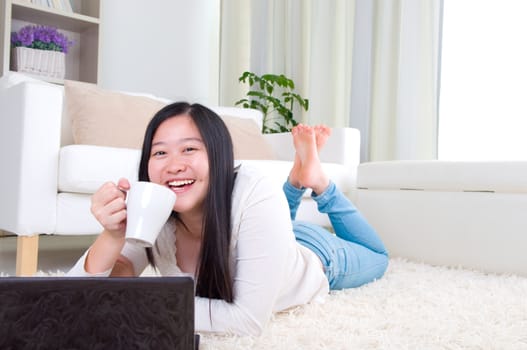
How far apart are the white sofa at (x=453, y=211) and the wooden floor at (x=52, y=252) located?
120 cm

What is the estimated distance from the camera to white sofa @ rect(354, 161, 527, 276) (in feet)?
5.52

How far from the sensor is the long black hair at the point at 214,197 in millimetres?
896

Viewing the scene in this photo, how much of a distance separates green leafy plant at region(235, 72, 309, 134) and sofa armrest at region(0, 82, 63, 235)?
1.96m

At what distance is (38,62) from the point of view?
9.73 ft

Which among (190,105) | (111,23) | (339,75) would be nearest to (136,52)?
(111,23)

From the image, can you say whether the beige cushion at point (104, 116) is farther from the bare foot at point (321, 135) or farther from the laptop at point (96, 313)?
the laptop at point (96, 313)

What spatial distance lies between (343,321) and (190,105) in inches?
21.3

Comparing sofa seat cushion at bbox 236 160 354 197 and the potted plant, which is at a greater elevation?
the potted plant

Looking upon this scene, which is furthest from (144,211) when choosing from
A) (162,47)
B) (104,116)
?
(162,47)

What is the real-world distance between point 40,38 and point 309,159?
2.20 m

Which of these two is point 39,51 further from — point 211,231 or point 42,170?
point 211,231

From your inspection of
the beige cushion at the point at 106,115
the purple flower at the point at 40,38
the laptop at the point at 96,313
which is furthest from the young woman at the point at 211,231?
the purple flower at the point at 40,38

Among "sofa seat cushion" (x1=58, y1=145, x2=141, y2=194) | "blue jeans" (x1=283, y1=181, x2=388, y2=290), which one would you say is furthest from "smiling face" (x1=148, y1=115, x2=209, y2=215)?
"sofa seat cushion" (x1=58, y1=145, x2=141, y2=194)

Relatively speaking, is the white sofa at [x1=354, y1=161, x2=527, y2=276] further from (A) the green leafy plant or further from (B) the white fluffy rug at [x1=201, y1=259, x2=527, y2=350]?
(A) the green leafy plant
